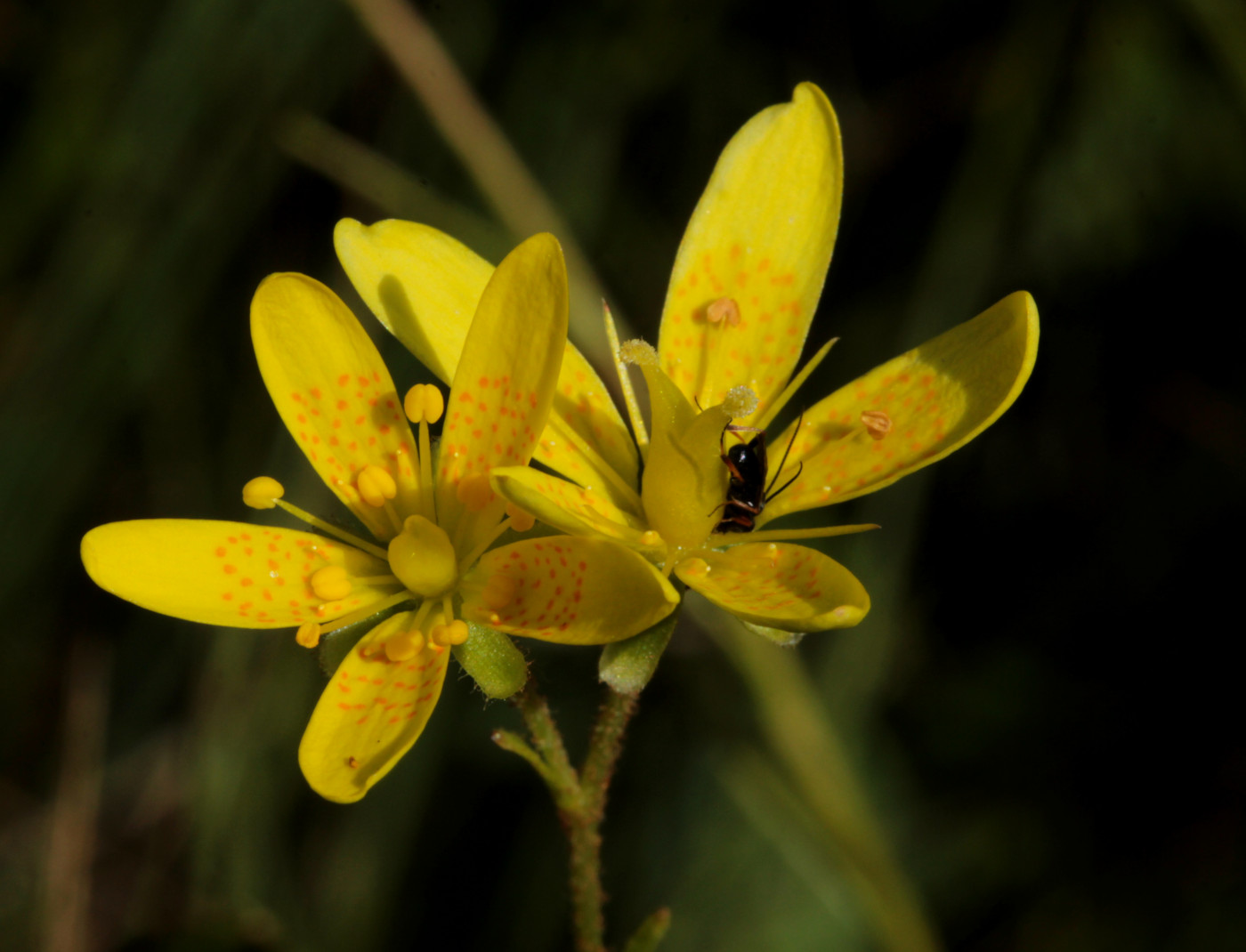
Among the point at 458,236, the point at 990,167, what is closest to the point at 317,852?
the point at 458,236

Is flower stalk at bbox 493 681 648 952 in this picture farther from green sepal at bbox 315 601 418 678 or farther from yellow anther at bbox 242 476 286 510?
yellow anther at bbox 242 476 286 510

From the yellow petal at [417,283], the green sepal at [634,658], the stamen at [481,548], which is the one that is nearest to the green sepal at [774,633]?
the green sepal at [634,658]

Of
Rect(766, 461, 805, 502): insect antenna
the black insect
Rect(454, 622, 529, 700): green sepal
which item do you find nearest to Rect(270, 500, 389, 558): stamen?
Rect(454, 622, 529, 700): green sepal

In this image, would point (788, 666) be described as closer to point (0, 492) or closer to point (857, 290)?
point (857, 290)

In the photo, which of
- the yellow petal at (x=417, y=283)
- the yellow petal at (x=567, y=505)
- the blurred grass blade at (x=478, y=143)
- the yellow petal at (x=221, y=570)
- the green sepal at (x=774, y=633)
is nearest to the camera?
the yellow petal at (x=567, y=505)

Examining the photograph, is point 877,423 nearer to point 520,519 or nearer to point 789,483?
point 789,483

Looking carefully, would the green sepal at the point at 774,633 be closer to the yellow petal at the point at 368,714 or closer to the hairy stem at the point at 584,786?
the hairy stem at the point at 584,786
